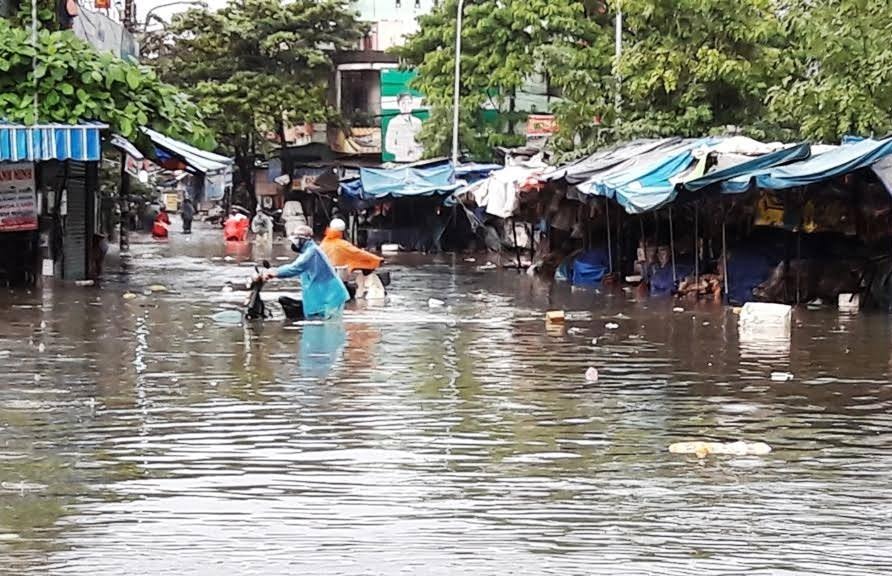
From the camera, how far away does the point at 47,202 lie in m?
22.6

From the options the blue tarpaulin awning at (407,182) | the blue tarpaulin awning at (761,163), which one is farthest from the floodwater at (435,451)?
the blue tarpaulin awning at (407,182)

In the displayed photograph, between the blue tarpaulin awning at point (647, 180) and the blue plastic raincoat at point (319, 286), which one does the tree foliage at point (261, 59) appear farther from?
the blue plastic raincoat at point (319, 286)

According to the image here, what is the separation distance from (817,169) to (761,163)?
4.82 feet

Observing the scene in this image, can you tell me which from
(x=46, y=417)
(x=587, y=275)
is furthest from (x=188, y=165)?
(x=46, y=417)

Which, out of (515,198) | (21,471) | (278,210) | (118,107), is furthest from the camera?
(278,210)

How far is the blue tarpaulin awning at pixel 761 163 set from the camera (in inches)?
742

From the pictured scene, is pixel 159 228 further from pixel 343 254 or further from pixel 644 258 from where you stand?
pixel 343 254

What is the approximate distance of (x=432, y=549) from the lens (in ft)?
20.8

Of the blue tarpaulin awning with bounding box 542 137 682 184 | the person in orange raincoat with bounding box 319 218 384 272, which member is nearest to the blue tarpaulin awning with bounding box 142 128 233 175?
the person in orange raincoat with bounding box 319 218 384 272

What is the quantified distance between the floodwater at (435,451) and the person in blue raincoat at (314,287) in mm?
960

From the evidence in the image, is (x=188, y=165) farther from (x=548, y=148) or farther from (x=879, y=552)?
(x=879, y=552)

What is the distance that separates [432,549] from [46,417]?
4.43 metres

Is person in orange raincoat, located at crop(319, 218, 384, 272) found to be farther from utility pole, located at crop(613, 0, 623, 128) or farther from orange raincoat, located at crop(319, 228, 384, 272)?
utility pole, located at crop(613, 0, 623, 128)

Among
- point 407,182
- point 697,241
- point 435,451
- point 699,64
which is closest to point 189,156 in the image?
point 697,241
